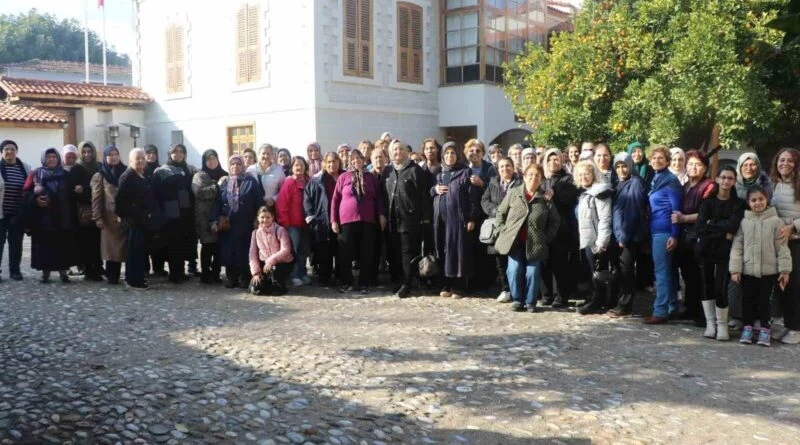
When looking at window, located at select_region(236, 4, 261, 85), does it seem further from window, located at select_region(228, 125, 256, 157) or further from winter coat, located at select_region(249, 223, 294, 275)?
winter coat, located at select_region(249, 223, 294, 275)

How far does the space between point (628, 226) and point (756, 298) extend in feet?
4.58

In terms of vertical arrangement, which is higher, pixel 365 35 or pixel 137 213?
pixel 365 35

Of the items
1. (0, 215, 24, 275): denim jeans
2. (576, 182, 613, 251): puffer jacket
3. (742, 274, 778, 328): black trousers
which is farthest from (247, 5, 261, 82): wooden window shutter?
(742, 274, 778, 328): black trousers

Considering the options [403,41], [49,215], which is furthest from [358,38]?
[49,215]

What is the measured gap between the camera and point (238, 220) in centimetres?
926

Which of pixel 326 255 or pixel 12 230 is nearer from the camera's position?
pixel 12 230

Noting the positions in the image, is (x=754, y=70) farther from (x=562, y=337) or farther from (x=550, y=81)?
(x=562, y=337)

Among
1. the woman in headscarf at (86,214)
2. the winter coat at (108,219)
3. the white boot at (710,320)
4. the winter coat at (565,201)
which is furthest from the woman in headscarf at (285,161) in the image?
the white boot at (710,320)

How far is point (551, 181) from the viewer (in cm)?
820

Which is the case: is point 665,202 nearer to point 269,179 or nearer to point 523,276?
point 523,276

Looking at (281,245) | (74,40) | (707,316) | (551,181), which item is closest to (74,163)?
(281,245)

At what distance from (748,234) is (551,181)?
2.23 meters

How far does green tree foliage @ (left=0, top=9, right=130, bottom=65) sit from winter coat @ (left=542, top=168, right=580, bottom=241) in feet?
190

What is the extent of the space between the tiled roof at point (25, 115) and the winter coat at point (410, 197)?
15.4m
